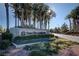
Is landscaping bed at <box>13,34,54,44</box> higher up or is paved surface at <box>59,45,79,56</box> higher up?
landscaping bed at <box>13,34,54,44</box>

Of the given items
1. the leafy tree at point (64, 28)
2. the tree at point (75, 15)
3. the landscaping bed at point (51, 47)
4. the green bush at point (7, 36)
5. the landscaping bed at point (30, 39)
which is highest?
the tree at point (75, 15)

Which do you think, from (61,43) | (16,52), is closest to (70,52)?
(61,43)

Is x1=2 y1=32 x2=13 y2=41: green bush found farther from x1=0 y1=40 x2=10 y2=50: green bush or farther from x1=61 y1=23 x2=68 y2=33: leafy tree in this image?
x1=61 y1=23 x2=68 y2=33: leafy tree

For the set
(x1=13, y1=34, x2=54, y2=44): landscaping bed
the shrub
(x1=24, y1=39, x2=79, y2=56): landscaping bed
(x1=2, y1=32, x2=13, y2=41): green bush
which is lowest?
the shrub

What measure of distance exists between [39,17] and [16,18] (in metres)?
0.17

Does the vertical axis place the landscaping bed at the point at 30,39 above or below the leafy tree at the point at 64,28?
below

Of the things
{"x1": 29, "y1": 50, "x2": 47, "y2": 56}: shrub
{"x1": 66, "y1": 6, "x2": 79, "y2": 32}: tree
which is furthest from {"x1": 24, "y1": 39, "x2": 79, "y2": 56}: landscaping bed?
{"x1": 66, "y1": 6, "x2": 79, "y2": 32}: tree

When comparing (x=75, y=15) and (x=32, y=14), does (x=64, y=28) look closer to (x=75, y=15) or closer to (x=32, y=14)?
(x=75, y=15)

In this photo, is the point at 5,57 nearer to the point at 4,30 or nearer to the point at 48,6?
the point at 4,30

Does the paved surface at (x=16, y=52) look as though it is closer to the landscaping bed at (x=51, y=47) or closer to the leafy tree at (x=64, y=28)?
the landscaping bed at (x=51, y=47)

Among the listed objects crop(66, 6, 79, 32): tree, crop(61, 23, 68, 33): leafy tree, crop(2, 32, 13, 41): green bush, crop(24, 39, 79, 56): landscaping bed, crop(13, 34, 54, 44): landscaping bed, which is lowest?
Answer: crop(24, 39, 79, 56): landscaping bed

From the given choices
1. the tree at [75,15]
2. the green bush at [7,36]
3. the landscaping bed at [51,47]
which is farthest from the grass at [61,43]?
the green bush at [7,36]

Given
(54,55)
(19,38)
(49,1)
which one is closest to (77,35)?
(54,55)

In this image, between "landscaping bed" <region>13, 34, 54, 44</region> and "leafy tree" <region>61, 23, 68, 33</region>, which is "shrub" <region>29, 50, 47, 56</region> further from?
"leafy tree" <region>61, 23, 68, 33</region>
